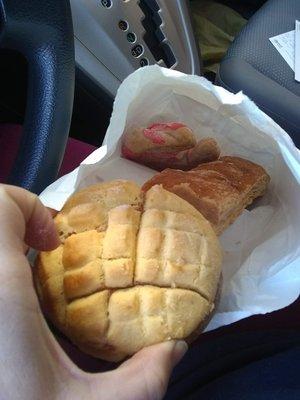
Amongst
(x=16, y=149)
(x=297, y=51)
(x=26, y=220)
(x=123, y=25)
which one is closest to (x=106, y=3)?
(x=123, y=25)

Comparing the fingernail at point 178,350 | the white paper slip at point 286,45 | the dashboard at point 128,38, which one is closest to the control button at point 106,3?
the dashboard at point 128,38

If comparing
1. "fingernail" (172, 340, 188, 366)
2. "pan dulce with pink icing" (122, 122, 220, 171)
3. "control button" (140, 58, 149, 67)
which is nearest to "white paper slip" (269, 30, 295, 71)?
"control button" (140, 58, 149, 67)

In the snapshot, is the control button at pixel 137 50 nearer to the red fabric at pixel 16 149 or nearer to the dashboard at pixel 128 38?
the dashboard at pixel 128 38

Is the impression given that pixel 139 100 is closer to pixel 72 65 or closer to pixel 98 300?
pixel 72 65

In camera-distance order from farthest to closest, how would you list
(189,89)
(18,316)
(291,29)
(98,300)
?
(291,29), (189,89), (98,300), (18,316)

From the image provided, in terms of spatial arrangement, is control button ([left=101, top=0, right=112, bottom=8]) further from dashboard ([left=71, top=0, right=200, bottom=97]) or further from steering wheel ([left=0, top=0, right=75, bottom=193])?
steering wheel ([left=0, top=0, right=75, bottom=193])

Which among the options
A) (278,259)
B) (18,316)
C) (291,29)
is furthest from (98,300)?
(291,29)
